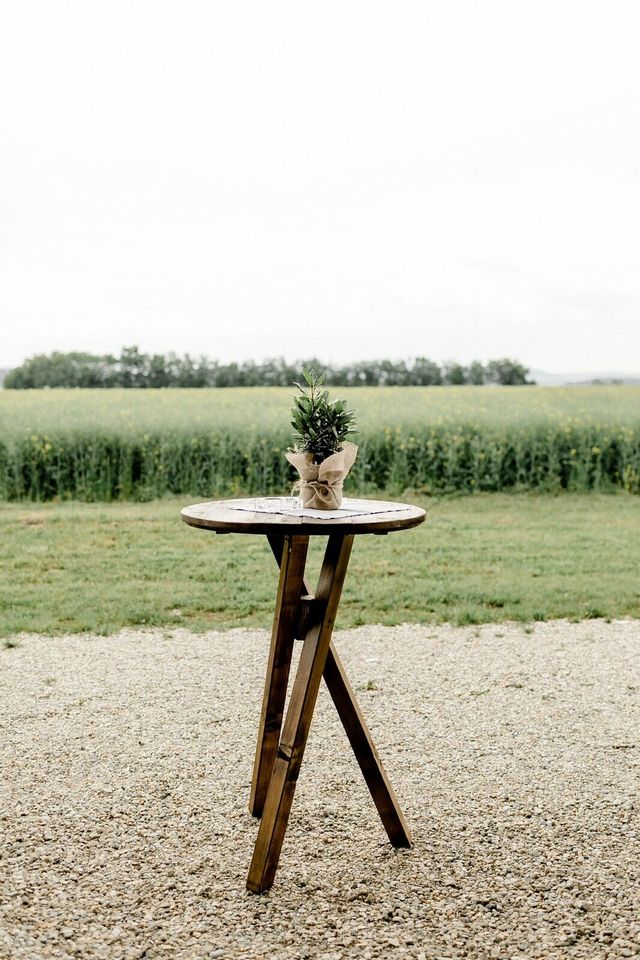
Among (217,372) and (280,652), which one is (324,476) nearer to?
(280,652)

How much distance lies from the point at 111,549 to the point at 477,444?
18.7ft

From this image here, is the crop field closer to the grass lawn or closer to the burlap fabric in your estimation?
the grass lawn

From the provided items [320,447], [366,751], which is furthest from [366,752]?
[320,447]

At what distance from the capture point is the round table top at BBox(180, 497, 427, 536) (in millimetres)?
2889

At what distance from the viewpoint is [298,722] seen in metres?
3.02

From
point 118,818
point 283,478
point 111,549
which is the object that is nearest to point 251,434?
point 283,478

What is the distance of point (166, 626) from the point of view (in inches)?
260

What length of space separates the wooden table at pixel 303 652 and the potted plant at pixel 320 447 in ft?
0.73

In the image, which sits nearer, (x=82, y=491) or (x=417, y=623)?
(x=417, y=623)

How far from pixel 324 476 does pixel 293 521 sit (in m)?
0.37

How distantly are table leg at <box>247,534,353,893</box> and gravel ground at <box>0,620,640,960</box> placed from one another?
15 cm

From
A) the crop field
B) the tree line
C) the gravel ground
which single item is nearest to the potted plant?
the gravel ground

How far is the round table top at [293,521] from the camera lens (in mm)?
2889

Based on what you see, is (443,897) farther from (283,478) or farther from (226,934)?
(283,478)
